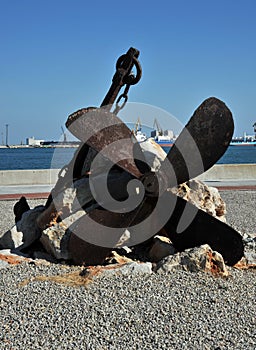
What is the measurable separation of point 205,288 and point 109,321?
3.51 feet

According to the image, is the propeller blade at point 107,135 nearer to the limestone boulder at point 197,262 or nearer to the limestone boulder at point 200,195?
the limestone boulder at point 200,195

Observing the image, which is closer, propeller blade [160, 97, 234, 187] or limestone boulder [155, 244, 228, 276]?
limestone boulder [155, 244, 228, 276]

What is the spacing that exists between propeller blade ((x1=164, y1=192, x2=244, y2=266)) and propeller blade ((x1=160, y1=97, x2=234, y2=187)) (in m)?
0.31

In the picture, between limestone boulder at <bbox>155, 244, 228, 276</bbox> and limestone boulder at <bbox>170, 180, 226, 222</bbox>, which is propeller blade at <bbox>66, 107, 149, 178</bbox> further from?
limestone boulder at <bbox>155, 244, 228, 276</bbox>

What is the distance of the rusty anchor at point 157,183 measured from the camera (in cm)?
510

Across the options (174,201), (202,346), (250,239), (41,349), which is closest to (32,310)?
(41,349)

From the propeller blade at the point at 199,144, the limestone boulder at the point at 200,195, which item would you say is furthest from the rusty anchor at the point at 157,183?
the limestone boulder at the point at 200,195

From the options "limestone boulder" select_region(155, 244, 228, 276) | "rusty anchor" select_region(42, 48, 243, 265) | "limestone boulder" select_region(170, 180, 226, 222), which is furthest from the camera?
"limestone boulder" select_region(170, 180, 226, 222)

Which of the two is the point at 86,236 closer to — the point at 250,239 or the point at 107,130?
the point at 107,130

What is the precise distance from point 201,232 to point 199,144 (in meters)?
0.96

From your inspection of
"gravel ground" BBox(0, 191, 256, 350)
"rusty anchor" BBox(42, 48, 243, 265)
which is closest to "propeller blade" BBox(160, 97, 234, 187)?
"rusty anchor" BBox(42, 48, 243, 265)

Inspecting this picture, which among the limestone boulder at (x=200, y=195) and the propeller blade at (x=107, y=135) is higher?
the propeller blade at (x=107, y=135)

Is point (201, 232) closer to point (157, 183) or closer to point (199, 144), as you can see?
point (157, 183)

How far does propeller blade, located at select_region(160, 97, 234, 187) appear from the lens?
202 inches
